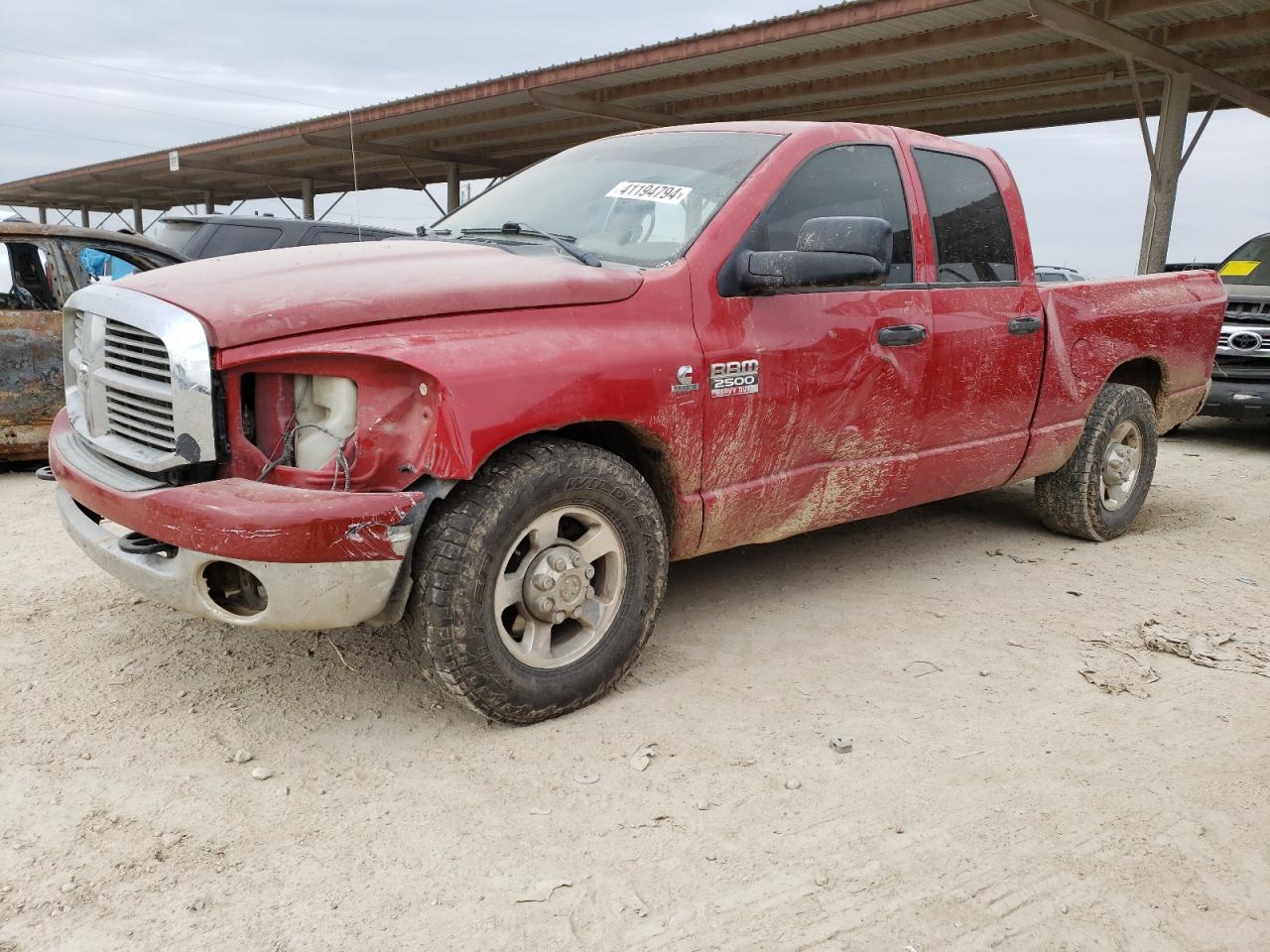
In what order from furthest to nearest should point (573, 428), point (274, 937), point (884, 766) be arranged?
point (573, 428) → point (884, 766) → point (274, 937)

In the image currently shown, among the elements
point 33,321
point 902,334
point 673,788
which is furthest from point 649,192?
point 33,321

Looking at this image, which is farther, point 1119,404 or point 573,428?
point 1119,404

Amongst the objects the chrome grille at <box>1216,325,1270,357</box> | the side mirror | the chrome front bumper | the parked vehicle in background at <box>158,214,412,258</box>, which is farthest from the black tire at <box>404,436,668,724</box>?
the chrome grille at <box>1216,325,1270,357</box>

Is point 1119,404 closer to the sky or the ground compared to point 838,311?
closer to the ground

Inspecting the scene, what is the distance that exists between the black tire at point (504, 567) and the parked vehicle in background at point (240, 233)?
5.99m

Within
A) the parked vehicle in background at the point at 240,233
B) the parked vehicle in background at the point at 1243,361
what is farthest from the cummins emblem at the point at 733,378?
the parked vehicle in background at the point at 1243,361

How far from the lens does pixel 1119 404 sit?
5.13 metres

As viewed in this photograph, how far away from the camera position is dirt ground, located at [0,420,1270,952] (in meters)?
2.18

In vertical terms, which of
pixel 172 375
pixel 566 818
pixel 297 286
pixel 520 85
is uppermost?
pixel 520 85

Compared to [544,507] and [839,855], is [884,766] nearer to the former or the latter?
[839,855]

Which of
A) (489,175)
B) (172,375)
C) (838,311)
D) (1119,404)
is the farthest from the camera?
(489,175)

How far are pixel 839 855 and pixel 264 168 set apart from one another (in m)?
25.3

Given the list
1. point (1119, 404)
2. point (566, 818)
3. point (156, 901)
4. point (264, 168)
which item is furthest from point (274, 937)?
point (264, 168)

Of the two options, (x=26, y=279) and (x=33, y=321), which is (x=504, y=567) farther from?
(x=26, y=279)
